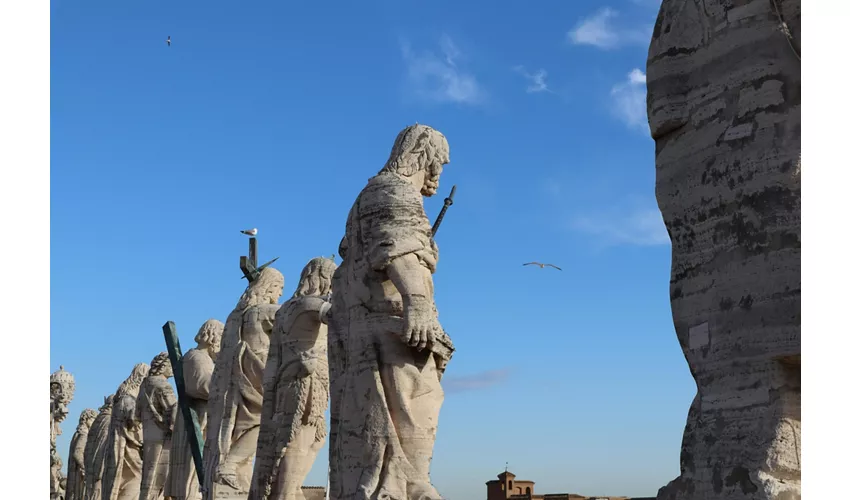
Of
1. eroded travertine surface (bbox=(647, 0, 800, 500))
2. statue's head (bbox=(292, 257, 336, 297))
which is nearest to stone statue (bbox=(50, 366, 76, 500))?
statue's head (bbox=(292, 257, 336, 297))

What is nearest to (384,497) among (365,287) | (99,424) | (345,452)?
(345,452)

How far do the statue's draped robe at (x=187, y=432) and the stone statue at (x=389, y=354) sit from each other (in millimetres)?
6266

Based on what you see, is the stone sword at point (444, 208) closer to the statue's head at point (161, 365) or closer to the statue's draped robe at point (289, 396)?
the statue's draped robe at point (289, 396)

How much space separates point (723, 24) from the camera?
455 centimetres

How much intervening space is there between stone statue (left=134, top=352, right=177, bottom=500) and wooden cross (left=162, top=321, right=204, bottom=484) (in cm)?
247

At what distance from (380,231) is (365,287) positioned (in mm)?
475

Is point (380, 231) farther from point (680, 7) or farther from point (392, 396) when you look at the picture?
point (680, 7)

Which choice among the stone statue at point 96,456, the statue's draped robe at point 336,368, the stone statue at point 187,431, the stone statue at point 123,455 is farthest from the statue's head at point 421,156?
the stone statue at point 96,456

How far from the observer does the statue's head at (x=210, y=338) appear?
16.3 meters

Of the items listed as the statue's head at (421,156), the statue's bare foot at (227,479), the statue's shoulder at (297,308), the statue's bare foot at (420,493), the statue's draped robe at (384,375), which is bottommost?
the statue's bare foot at (420,493)

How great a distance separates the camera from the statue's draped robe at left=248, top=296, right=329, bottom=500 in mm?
11492

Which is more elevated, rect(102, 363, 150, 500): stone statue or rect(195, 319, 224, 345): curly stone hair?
rect(195, 319, 224, 345): curly stone hair

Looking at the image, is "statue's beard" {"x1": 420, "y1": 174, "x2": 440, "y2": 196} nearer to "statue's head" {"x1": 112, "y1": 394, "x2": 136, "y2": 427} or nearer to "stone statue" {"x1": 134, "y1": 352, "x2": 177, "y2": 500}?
"stone statue" {"x1": 134, "y1": 352, "x2": 177, "y2": 500}

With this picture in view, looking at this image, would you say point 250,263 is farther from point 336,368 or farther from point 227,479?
point 336,368
